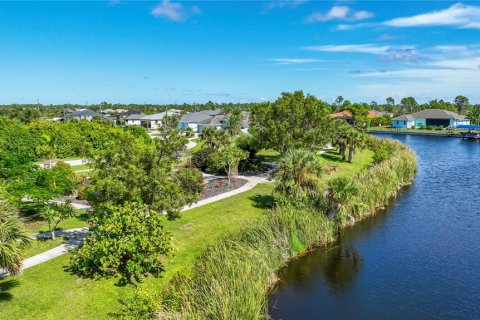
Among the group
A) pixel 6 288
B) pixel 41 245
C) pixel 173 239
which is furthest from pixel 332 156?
pixel 6 288

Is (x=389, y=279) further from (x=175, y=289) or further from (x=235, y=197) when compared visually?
(x=235, y=197)

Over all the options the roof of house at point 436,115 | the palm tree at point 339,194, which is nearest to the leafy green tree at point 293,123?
the palm tree at point 339,194

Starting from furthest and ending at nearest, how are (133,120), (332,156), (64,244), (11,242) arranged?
(133,120), (332,156), (64,244), (11,242)

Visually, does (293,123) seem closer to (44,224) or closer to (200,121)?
(44,224)

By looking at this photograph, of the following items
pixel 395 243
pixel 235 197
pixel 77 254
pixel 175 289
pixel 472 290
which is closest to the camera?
pixel 175 289

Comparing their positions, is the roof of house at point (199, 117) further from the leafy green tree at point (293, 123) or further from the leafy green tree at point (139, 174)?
the leafy green tree at point (139, 174)

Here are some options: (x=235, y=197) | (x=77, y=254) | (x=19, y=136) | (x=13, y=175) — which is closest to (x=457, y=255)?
(x=235, y=197)
